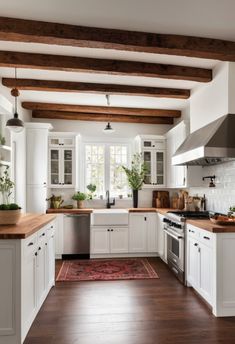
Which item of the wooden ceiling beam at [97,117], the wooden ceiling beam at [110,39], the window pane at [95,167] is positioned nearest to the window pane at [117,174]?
the window pane at [95,167]

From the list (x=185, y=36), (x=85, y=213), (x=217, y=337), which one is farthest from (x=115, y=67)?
(x=217, y=337)

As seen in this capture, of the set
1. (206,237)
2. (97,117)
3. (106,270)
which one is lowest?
(106,270)

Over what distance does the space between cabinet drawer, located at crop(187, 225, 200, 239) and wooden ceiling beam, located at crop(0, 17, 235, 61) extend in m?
2.08

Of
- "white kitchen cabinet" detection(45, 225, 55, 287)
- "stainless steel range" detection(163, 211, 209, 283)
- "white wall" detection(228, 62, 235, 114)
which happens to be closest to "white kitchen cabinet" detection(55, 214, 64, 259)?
"white kitchen cabinet" detection(45, 225, 55, 287)

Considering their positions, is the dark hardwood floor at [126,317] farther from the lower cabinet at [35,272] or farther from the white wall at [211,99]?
the white wall at [211,99]

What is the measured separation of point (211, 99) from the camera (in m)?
3.74

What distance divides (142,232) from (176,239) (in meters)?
1.30

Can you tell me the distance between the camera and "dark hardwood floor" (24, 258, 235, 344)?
2.46 meters

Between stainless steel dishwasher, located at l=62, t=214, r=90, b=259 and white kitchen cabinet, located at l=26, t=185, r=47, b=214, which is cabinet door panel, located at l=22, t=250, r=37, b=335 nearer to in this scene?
stainless steel dishwasher, located at l=62, t=214, r=90, b=259

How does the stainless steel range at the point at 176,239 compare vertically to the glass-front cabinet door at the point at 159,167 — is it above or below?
below

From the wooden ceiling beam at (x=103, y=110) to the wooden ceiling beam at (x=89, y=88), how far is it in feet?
3.62

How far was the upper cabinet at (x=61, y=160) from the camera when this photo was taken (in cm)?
→ 561

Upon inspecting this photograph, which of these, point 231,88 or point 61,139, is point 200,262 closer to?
point 231,88

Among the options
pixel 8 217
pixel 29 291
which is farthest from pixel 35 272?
pixel 8 217
